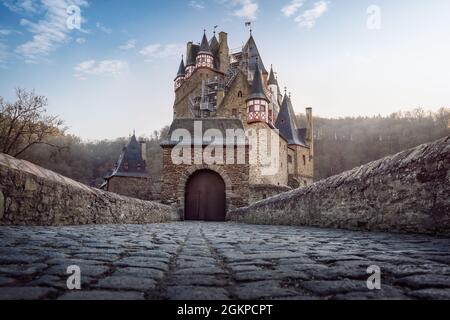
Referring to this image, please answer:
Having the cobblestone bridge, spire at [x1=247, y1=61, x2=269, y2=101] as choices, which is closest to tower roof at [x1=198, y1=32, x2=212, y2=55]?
spire at [x1=247, y1=61, x2=269, y2=101]

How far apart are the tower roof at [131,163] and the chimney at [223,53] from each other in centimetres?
1513

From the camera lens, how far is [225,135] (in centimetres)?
2092

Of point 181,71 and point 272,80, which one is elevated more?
point 181,71

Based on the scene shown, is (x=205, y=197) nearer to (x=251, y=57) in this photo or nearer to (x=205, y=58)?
(x=205, y=58)

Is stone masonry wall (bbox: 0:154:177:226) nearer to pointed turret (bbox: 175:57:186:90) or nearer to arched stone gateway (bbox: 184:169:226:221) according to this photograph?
arched stone gateway (bbox: 184:169:226:221)

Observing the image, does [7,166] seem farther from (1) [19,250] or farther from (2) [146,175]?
(2) [146,175]

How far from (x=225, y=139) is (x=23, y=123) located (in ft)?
50.2

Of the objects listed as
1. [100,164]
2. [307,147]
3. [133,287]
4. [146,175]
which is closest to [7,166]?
[133,287]

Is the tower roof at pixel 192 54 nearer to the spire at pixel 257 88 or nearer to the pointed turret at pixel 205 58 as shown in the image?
the pointed turret at pixel 205 58

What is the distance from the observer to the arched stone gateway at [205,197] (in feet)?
64.0

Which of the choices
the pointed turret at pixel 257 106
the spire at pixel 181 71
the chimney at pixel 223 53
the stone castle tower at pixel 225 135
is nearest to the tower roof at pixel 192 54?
the stone castle tower at pixel 225 135

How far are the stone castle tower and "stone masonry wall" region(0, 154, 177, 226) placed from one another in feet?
38.8

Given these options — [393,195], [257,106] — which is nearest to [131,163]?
[257,106]

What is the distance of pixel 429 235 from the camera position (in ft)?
12.3
